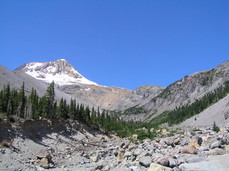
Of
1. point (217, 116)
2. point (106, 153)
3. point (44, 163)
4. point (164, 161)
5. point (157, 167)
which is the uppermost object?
point (217, 116)

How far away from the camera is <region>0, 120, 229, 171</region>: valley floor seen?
71.1 feet

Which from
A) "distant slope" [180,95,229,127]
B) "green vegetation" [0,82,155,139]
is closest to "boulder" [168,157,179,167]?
"green vegetation" [0,82,155,139]

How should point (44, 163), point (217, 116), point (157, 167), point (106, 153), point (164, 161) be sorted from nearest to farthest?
point (157, 167)
point (164, 161)
point (44, 163)
point (106, 153)
point (217, 116)

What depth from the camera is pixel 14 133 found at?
46.7 metres

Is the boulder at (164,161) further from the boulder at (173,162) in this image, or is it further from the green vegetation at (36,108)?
the green vegetation at (36,108)

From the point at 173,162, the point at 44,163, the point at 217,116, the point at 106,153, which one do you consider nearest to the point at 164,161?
the point at 173,162

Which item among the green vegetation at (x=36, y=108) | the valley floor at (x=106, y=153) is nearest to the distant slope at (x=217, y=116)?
the green vegetation at (x=36, y=108)

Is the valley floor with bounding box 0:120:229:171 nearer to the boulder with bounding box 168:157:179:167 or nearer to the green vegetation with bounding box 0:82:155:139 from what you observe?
the boulder with bounding box 168:157:179:167

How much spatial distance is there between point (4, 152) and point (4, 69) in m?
149

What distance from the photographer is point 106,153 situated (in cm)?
4769

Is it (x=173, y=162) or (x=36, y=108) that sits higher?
(x=36, y=108)

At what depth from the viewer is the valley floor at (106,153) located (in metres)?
21.7

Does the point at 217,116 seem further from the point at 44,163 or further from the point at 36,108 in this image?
the point at 44,163

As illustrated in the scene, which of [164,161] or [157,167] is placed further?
[164,161]
